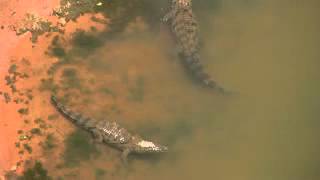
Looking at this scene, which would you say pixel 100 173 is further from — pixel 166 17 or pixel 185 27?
pixel 166 17

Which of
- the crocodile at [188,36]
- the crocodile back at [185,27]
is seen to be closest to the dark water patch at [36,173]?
the crocodile at [188,36]

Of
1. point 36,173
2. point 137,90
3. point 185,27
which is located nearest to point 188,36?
point 185,27

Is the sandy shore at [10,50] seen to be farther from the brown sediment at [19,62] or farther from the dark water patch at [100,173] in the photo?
the dark water patch at [100,173]

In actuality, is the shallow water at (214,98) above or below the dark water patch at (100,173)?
above

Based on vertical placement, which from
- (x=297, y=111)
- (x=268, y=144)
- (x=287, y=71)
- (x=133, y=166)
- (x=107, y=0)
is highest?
(x=107, y=0)

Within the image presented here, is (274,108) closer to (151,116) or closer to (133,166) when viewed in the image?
(151,116)

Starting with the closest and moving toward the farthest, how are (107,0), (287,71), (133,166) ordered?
(133,166), (287,71), (107,0)

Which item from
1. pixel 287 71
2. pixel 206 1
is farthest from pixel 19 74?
pixel 287 71
